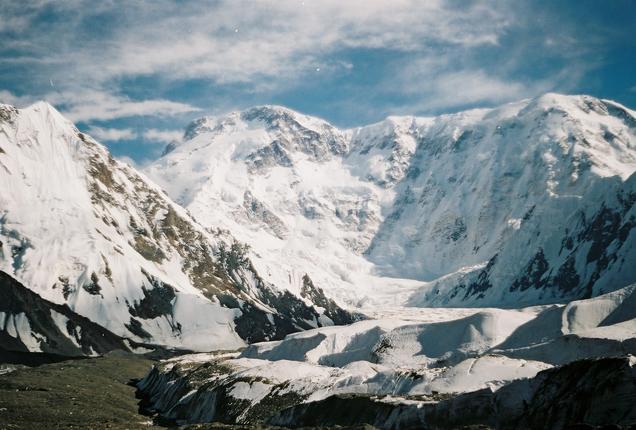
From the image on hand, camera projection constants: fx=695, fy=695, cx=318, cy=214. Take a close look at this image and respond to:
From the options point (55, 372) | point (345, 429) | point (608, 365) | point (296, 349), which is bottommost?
point (296, 349)

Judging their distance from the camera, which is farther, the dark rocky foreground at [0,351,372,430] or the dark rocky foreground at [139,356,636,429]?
the dark rocky foreground at [0,351,372,430]

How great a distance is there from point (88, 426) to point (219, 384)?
28070 millimetres

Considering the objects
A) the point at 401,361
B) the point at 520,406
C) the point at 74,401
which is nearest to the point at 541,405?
the point at 520,406

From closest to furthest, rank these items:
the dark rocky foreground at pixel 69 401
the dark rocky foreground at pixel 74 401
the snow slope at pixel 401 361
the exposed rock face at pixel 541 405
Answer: the exposed rock face at pixel 541 405
the dark rocky foreground at pixel 74 401
the dark rocky foreground at pixel 69 401
the snow slope at pixel 401 361

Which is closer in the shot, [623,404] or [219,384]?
[623,404]

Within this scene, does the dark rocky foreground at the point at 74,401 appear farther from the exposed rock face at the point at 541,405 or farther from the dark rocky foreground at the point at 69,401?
the exposed rock face at the point at 541,405

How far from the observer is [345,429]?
4119 cm

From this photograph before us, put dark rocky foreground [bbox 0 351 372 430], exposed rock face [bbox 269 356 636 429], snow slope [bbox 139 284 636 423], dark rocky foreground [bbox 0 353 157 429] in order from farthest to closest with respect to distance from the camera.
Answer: snow slope [bbox 139 284 636 423] → dark rocky foreground [bbox 0 353 157 429] → dark rocky foreground [bbox 0 351 372 430] → exposed rock face [bbox 269 356 636 429]

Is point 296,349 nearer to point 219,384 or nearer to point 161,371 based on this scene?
point 161,371

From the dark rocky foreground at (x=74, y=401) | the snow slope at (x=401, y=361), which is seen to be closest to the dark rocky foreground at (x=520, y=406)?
the snow slope at (x=401, y=361)

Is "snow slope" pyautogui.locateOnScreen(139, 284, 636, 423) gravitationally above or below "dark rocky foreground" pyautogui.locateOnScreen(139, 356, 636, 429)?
below

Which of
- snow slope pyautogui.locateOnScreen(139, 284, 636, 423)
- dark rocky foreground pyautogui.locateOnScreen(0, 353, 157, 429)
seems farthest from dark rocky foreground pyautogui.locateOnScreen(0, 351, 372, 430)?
snow slope pyautogui.locateOnScreen(139, 284, 636, 423)

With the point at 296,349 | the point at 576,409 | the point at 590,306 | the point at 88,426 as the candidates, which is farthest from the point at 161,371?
the point at 576,409

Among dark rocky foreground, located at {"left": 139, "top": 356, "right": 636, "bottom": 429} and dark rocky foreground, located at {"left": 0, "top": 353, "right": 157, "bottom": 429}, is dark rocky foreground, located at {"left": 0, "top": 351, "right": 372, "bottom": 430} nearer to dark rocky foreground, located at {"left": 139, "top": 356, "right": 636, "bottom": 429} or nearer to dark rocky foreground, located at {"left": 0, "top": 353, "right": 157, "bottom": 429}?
dark rocky foreground, located at {"left": 0, "top": 353, "right": 157, "bottom": 429}
